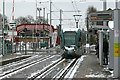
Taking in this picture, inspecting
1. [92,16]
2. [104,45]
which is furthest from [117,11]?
[104,45]

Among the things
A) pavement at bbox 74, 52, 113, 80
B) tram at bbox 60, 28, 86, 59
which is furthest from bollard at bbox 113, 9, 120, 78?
tram at bbox 60, 28, 86, 59

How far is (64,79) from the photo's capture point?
15133 millimetres

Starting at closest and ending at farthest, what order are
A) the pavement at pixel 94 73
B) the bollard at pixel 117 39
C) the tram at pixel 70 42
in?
the bollard at pixel 117 39 → the pavement at pixel 94 73 → the tram at pixel 70 42

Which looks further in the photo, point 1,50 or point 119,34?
point 1,50

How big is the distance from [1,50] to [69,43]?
25.7 ft

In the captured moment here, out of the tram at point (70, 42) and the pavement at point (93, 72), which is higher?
the tram at point (70, 42)

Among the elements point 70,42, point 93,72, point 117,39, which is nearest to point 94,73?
point 93,72

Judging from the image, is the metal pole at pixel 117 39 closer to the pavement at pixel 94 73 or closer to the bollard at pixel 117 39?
the bollard at pixel 117 39

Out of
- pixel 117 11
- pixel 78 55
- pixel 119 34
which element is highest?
pixel 117 11

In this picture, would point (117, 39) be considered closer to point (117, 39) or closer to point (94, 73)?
point (117, 39)

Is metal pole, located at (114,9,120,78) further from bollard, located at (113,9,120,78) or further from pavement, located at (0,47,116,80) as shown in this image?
pavement, located at (0,47,116,80)

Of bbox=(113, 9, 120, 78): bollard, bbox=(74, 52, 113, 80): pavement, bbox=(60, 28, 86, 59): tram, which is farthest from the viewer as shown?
bbox=(60, 28, 86, 59): tram

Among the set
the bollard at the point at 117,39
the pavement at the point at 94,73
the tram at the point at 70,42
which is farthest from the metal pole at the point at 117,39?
the tram at the point at 70,42

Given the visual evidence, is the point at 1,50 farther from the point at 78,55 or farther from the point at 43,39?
the point at 43,39
